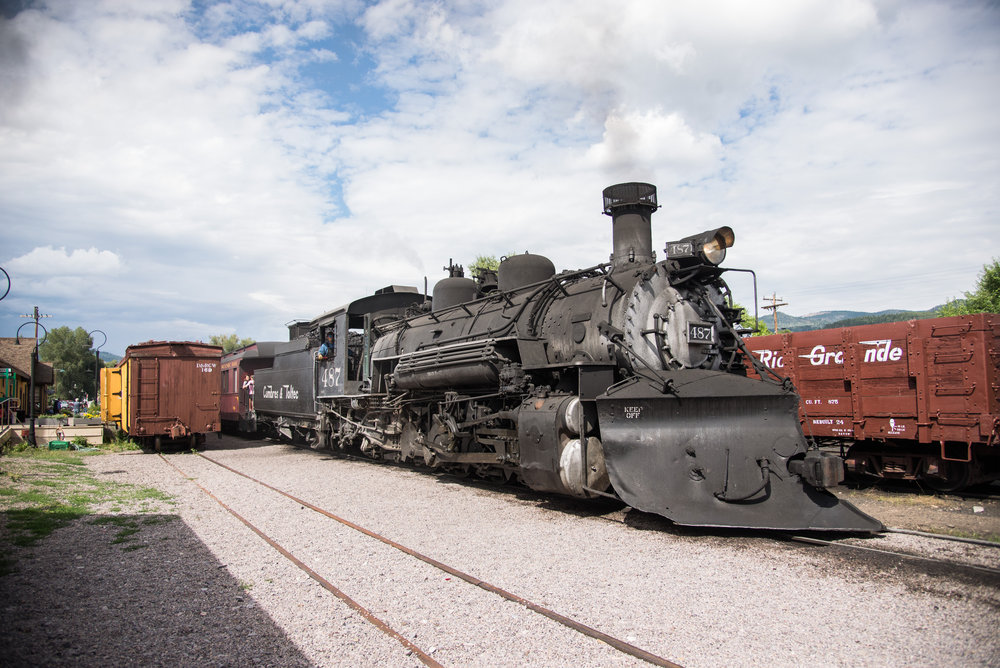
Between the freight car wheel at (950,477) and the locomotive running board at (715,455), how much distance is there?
4029mm

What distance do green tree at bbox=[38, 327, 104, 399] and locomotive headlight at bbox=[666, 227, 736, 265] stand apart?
73.2 m

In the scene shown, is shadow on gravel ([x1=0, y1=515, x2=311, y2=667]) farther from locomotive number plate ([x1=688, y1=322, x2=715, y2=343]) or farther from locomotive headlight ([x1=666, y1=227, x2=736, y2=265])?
locomotive headlight ([x1=666, y1=227, x2=736, y2=265])

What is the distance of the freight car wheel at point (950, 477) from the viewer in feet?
27.8

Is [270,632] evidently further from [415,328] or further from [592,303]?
[415,328]

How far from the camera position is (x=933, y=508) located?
7656mm

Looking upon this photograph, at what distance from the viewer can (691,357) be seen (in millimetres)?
7445

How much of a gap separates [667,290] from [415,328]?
211 inches

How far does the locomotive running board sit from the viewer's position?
562 cm

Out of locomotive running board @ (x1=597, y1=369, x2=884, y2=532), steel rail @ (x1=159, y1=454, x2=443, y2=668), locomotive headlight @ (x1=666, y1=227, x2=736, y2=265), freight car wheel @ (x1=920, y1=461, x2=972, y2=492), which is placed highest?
locomotive headlight @ (x1=666, y1=227, x2=736, y2=265)

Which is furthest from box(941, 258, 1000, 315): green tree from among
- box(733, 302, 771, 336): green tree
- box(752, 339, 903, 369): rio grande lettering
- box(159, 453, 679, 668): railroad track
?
box(159, 453, 679, 668): railroad track

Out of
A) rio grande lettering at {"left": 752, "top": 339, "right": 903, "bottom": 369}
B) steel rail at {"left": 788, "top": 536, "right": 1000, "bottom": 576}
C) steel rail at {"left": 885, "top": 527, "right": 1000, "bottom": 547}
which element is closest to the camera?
steel rail at {"left": 788, "top": 536, "right": 1000, "bottom": 576}

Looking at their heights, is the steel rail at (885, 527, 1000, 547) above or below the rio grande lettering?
below

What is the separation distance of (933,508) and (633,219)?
16.9ft

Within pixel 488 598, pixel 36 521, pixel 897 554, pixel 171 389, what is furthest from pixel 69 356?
pixel 897 554
